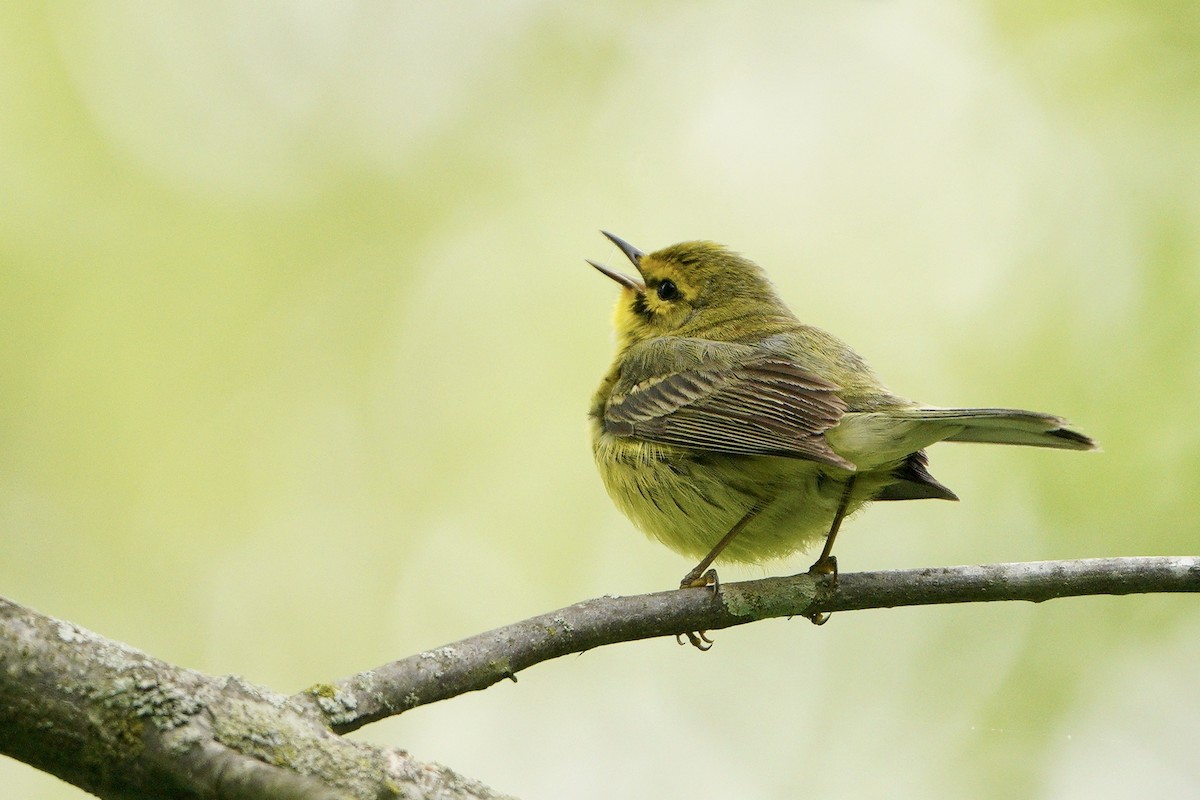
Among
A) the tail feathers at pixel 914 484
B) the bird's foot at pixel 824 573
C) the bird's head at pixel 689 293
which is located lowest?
the bird's foot at pixel 824 573

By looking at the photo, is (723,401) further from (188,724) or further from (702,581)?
(188,724)

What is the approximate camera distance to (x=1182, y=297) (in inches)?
270

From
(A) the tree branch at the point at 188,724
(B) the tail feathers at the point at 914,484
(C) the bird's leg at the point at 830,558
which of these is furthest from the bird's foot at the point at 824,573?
(A) the tree branch at the point at 188,724

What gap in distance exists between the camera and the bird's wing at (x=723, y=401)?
14.3 ft

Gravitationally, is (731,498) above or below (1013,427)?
above

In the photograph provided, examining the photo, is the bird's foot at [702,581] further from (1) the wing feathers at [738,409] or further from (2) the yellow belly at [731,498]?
(1) the wing feathers at [738,409]

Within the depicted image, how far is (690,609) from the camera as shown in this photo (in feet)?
11.6

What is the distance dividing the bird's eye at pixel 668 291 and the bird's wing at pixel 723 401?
533mm

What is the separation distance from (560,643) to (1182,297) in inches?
217

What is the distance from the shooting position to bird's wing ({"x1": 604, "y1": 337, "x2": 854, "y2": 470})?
4355 mm

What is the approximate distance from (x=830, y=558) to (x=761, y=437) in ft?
1.82

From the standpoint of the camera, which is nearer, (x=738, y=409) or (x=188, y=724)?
(x=188, y=724)

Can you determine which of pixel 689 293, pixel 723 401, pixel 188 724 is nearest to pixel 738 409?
pixel 723 401

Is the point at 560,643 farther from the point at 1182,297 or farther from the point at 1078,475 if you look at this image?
the point at 1182,297
